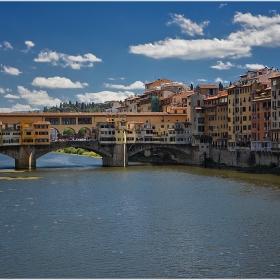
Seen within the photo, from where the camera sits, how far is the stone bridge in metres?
68.2

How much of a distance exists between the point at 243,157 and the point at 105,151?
1814 centimetres

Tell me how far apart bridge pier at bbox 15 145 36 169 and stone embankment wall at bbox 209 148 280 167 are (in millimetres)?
23995

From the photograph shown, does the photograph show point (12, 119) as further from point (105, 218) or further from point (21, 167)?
point (105, 218)

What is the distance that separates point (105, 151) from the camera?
2817 inches

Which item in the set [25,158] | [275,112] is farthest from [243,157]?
[25,158]

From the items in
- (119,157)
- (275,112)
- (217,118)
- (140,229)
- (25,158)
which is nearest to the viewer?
(140,229)

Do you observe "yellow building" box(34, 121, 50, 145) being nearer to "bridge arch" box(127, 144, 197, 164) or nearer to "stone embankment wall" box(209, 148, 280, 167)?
"bridge arch" box(127, 144, 197, 164)

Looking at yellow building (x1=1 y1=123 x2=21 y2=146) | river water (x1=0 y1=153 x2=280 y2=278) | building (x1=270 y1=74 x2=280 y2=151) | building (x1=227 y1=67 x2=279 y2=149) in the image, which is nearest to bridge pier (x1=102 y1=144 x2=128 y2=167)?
yellow building (x1=1 y1=123 x2=21 y2=146)

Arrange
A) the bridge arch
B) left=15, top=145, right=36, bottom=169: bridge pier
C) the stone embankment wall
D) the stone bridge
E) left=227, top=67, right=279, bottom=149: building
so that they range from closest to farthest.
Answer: the stone embankment wall
left=227, top=67, right=279, bottom=149: building
left=15, top=145, right=36, bottom=169: bridge pier
the stone bridge
the bridge arch

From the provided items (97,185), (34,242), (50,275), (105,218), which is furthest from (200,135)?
(50,275)

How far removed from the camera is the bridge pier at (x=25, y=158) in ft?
222

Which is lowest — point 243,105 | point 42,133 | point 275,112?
point 42,133

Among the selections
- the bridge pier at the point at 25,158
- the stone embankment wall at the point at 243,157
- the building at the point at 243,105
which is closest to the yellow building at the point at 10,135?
the bridge pier at the point at 25,158

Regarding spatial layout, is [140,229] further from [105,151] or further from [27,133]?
[27,133]
